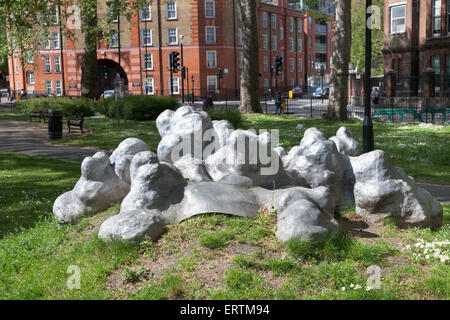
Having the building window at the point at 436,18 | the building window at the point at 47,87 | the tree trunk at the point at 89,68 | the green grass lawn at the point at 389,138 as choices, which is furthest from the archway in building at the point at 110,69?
the building window at the point at 436,18

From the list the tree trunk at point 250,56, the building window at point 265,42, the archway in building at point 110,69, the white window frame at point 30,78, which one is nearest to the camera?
the tree trunk at point 250,56

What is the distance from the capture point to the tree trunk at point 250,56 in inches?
1155

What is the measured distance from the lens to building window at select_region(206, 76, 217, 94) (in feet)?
204

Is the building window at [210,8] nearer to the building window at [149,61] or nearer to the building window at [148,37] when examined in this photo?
the building window at [148,37]

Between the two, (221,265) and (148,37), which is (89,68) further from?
(148,37)

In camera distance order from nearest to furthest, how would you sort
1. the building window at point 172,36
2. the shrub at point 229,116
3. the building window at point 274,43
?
the shrub at point 229,116 → the building window at point 172,36 → the building window at point 274,43

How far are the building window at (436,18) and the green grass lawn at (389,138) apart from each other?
14777 mm

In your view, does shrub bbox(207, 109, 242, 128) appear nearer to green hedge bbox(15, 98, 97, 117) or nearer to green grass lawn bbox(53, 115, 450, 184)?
green grass lawn bbox(53, 115, 450, 184)

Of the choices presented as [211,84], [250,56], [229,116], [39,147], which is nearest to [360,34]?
[211,84]

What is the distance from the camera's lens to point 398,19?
40281 millimetres

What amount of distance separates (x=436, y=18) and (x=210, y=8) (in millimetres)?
30797

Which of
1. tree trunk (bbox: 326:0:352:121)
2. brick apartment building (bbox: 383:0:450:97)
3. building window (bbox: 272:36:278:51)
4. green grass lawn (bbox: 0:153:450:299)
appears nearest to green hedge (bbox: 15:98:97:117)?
tree trunk (bbox: 326:0:352:121)

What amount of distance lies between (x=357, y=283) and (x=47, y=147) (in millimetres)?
15908

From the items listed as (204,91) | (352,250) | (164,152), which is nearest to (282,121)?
(164,152)
